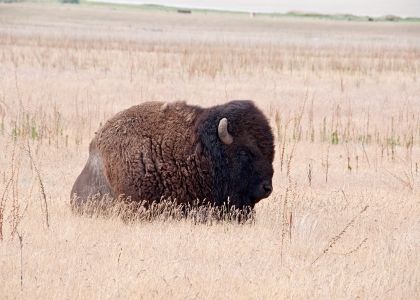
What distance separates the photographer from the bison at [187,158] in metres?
9.73

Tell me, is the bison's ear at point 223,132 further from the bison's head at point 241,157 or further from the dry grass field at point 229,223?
the dry grass field at point 229,223

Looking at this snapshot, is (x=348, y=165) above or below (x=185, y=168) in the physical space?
below

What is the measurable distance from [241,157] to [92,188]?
1.69 metres

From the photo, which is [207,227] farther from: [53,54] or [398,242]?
[53,54]

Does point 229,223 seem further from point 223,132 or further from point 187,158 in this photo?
point 223,132

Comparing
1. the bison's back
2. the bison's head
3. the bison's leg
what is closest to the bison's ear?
the bison's head

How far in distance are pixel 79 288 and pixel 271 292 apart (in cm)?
148

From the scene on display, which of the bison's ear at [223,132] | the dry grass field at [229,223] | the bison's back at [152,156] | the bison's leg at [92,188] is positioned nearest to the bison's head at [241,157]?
the bison's ear at [223,132]

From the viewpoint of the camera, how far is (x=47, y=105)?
2073cm

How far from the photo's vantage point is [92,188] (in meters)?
10.1

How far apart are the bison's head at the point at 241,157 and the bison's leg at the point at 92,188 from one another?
1246mm

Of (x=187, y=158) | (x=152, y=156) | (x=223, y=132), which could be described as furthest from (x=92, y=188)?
(x=223, y=132)

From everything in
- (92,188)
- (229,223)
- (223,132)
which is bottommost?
(229,223)

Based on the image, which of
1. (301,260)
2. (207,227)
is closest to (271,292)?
(301,260)
